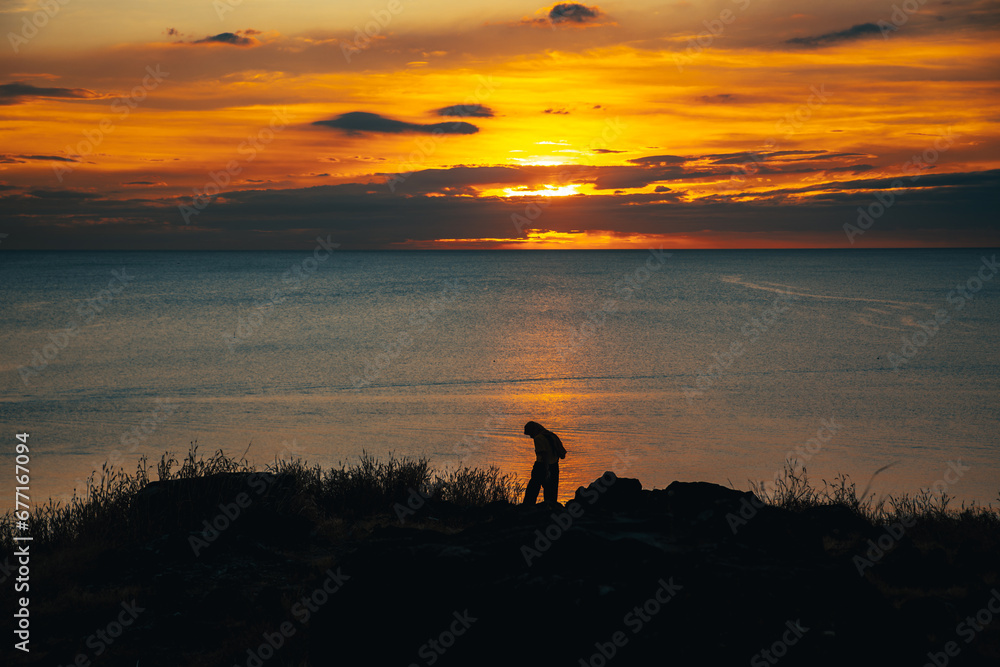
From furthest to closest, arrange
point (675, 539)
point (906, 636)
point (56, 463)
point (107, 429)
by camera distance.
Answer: point (107, 429)
point (56, 463)
point (675, 539)
point (906, 636)

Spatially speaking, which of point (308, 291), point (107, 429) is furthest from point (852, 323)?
point (308, 291)

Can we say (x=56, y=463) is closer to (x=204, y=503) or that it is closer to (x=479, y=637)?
(x=204, y=503)

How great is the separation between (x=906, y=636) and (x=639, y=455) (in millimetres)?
15284

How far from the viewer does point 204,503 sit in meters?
10.7

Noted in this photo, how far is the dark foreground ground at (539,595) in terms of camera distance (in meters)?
5.72

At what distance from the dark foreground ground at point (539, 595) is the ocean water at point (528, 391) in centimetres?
910

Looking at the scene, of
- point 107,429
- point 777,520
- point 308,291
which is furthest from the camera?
point 308,291

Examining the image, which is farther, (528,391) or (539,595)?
(528,391)

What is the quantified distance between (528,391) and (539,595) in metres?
25.7

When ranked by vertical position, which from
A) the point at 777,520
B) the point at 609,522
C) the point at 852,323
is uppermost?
the point at 609,522

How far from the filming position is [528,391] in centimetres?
3170

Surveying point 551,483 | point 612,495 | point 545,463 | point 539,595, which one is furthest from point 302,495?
point 539,595

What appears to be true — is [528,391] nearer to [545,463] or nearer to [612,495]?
[545,463]

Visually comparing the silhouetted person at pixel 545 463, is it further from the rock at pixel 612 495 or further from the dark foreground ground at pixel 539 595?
the dark foreground ground at pixel 539 595
